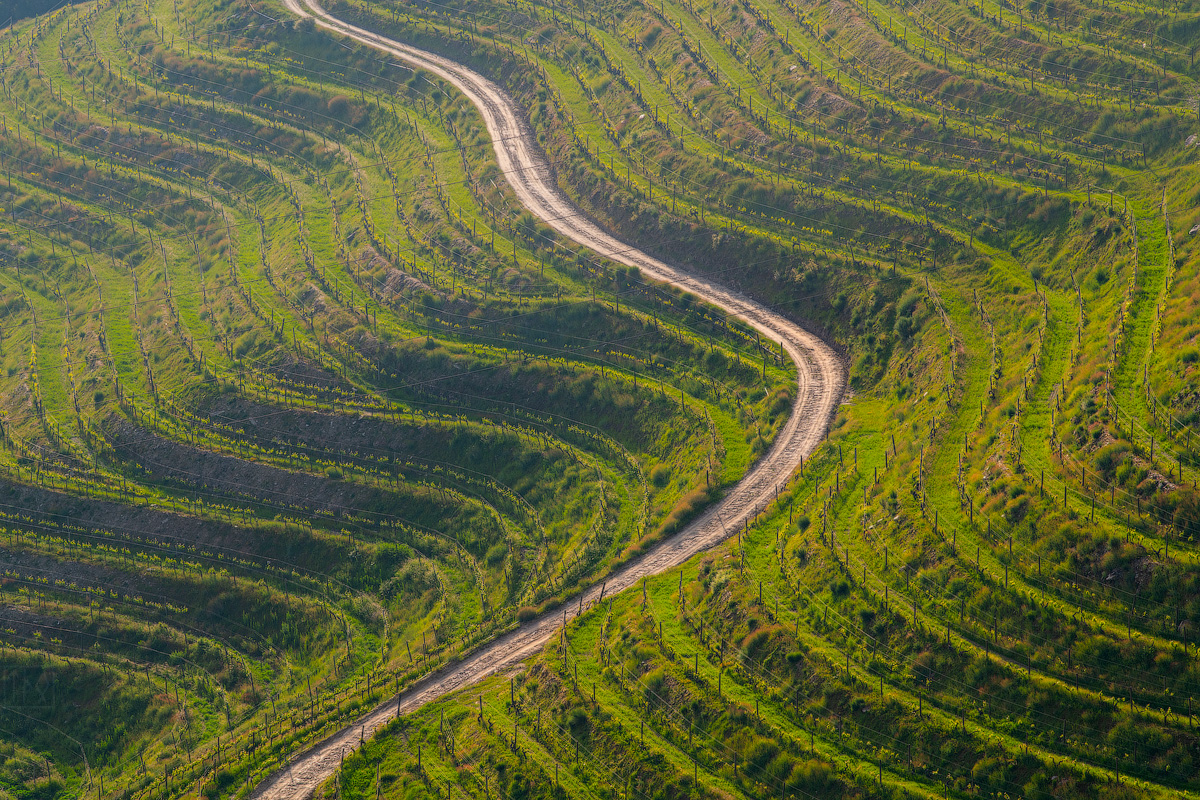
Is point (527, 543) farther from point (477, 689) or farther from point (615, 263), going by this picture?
point (615, 263)

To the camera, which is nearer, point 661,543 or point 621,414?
point 661,543

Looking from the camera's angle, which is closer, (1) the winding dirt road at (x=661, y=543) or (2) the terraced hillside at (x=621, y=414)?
(2) the terraced hillside at (x=621, y=414)

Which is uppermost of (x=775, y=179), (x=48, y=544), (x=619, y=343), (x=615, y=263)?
(x=775, y=179)

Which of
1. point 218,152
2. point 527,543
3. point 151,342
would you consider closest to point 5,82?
point 218,152

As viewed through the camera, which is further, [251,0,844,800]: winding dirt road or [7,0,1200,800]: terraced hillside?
[251,0,844,800]: winding dirt road
